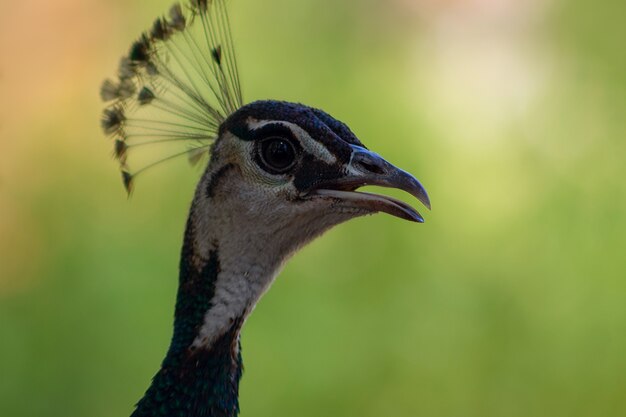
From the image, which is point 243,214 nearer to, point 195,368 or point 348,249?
point 195,368

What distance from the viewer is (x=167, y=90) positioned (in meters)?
1.22

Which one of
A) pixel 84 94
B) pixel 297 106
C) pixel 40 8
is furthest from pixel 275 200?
pixel 40 8

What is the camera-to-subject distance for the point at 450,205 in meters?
2.37

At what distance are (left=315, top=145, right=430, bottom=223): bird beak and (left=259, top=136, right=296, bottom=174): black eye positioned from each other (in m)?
0.05

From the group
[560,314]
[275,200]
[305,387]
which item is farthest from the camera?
[560,314]

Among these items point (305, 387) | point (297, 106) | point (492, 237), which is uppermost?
point (492, 237)

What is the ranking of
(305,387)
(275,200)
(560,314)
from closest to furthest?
(275,200)
(305,387)
(560,314)

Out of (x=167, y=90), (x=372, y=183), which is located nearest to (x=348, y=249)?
(x=167, y=90)

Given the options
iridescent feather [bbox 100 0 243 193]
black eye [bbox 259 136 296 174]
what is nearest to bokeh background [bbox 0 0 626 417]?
iridescent feather [bbox 100 0 243 193]

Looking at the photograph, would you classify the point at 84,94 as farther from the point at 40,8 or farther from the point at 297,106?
the point at 297,106

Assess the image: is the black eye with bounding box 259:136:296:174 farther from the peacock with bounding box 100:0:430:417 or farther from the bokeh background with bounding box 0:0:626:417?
the bokeh background with bounding box 0:0:626:417

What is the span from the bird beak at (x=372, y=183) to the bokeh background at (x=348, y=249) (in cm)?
116

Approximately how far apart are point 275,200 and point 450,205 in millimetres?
1314

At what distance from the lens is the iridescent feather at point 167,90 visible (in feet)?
3.94
